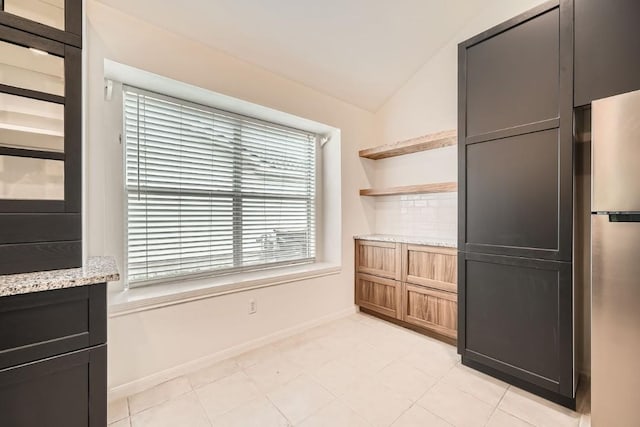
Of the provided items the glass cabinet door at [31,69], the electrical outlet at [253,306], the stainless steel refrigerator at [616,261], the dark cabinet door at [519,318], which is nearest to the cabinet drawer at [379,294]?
the dark cabinet door at [519,318]

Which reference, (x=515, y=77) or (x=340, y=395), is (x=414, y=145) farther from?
(x=340, y=395)

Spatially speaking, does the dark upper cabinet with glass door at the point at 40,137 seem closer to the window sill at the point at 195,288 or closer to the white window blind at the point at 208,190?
the window sill at the point at 195,288

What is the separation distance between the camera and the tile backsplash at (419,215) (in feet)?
9.55

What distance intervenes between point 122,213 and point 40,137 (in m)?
0.85

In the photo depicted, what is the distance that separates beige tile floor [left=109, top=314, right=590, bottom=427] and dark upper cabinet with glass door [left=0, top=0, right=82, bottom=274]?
1095mm

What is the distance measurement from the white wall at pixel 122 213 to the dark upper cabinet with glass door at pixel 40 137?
0.43m

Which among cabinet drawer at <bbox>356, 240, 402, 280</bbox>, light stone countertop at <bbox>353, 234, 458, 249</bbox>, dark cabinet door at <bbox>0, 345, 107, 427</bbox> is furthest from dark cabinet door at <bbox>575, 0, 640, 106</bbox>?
dark cabinet door at <bbox>0, 345, 107, 427</bbox>

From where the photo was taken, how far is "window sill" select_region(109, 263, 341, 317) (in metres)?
1.89

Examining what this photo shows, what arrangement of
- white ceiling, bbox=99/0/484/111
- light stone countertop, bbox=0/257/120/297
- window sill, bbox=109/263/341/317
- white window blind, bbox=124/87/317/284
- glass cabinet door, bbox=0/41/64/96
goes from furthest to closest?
1. white window blind, bbox=124/87/317/284
2. white ceiling, bbox=99/0/484/111
3. window sill, bbox=109/263/341/317
4. glass cabinet door, bbox=0/41/64/96
5. light stone countertop, bbox=0/257/120/297

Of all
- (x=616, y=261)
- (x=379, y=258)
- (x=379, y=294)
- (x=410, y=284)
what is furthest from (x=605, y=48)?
(x=379, y=294)

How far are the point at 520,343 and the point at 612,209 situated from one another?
1032 mm

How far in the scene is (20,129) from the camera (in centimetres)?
129

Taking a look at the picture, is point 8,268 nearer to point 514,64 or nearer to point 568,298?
point 568,298

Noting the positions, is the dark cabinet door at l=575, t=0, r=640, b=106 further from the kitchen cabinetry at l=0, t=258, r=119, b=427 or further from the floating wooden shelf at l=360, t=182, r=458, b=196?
the kitchen cabinetry at l=0, t=258, r=119, b=427
